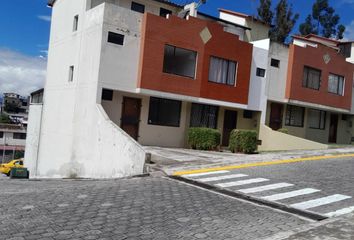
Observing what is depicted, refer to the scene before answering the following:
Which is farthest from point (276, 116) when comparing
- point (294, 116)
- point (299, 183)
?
point (299, 183)

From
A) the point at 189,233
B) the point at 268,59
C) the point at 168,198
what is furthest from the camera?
the point at 268,59

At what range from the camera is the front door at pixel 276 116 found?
2871 centimetres

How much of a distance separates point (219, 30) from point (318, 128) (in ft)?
41.1

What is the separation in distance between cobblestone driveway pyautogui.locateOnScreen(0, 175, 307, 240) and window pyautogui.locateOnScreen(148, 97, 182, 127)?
480 inches

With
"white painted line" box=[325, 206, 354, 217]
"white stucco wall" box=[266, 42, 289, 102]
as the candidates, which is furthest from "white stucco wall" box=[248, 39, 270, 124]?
"white painted line" box=[325, 206, 354, 217]

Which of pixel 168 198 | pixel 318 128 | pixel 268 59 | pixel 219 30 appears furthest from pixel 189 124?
pixel 168 198

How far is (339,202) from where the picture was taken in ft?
32.5

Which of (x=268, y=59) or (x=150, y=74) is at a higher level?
(x=268, y=59)

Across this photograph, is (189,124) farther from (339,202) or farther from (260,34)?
(339,202)

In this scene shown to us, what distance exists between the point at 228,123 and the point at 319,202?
16552mm

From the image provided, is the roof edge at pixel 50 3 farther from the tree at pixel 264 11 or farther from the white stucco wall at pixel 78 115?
the tree at pixel 264 11

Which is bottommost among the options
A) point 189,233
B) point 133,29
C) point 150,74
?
point 189,233

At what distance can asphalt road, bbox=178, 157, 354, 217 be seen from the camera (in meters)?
9.69

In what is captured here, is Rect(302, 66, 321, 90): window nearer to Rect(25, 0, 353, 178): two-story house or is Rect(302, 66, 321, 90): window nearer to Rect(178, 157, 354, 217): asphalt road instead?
Rect(25, 0, 353, 178): two-story house
